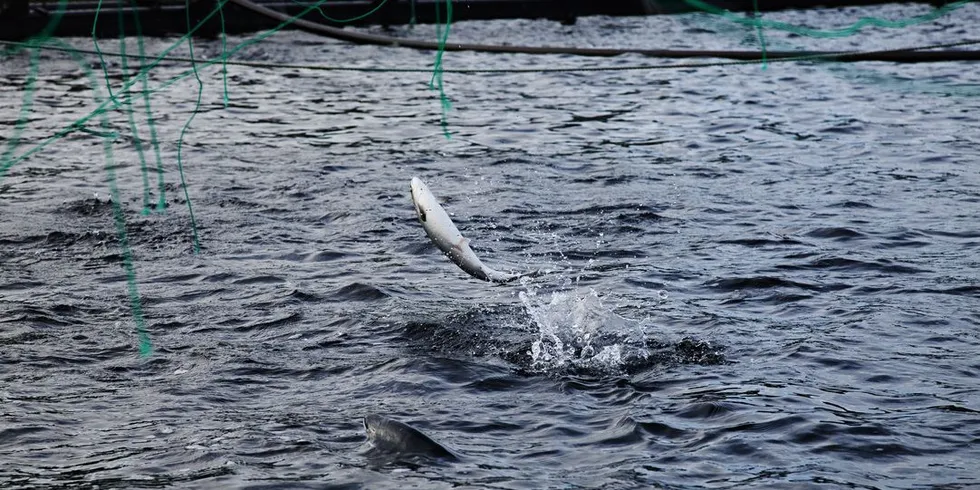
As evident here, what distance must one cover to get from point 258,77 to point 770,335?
14800mm

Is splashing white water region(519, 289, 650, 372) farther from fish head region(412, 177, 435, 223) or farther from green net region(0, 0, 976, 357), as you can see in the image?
green net region(0, 0, 976, 357)

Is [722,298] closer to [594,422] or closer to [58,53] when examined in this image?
[594,422]

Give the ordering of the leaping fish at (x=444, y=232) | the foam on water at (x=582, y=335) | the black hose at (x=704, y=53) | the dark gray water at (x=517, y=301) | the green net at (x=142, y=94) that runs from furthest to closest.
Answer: the green net at (x=142, y=94), the black hose at (x=704, y=53), the foam on water at (x=582, y=335), the leaping fish at (x=444, y=232), the dark gray water at (x=517, y=301)

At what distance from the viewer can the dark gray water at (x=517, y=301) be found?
21.6 ft

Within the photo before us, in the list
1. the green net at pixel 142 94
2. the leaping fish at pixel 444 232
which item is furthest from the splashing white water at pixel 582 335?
the green net at pixel 142 94

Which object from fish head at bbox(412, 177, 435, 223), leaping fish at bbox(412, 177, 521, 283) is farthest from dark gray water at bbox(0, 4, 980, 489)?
fish head at bbox(412, 177, 435, 223)

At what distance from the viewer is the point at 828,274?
31.8ft

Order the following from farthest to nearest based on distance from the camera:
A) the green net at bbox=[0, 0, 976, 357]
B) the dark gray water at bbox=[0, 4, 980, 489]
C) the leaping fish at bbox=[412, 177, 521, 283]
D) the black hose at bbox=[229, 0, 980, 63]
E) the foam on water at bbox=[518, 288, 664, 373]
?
1. the green net at bbox=[0, 0, 976, 357]
2. the black hose at bbox=[229, 0, 980, 63]
3. the foam on water at bbox=[518, 288, 664, 373]
4. the leaping fish at bbox=[412, 177, 521, 283]
5. the dark gray water at bbox=[0, 4, 980, 489]

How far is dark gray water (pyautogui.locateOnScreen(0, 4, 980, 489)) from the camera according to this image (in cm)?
659

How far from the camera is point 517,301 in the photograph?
942 centimetres

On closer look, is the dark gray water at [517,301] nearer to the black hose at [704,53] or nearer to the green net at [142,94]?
the green net at [142,94]

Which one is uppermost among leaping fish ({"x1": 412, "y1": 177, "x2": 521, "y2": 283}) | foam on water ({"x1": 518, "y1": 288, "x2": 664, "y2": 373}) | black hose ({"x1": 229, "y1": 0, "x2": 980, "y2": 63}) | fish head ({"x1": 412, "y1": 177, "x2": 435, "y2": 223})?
black hose ({"x1": 229, "y1": 0, "x2": 980, "y2": 63})

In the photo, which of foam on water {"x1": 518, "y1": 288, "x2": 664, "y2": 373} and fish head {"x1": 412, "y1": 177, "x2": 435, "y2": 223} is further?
foam on water {"x1": 518, "y1": 288, "x2": 664, "y2": 373}

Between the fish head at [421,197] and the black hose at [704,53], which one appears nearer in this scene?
the fish head at [421,197]
